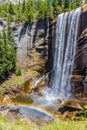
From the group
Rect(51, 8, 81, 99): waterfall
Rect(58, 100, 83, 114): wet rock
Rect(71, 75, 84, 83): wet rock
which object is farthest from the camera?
Rect(51, 8, 81, 99): waterfall

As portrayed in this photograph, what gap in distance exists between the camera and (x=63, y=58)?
43.5 m

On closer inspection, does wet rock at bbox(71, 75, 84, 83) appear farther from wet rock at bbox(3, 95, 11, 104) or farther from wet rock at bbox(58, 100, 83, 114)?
wet rock at bbox(3, 95, 11, 104)

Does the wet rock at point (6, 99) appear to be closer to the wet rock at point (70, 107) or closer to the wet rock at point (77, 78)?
the wet rock at point (70, 107)

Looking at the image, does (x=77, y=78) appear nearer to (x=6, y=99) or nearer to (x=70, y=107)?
(x=70, y=107)

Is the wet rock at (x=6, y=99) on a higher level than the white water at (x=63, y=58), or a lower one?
lower


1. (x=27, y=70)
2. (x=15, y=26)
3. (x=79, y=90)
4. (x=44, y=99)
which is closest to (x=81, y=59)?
(x=79, y=90)

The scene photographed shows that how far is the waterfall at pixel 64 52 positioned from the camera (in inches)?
1622

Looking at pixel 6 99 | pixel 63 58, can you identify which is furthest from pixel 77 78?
pixel 6 99

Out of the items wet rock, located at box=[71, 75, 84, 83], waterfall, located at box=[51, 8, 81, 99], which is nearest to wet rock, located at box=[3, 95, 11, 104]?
waterfall, located at box=[51, 8, 81, 99]

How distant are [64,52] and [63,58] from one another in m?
1.01

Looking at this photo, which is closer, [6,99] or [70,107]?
[70,107]

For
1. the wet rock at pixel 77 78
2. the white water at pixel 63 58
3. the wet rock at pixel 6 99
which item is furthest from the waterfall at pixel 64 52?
the wet rock at pixel 6 99

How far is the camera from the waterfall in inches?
1622

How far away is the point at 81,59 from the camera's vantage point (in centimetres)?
3912
